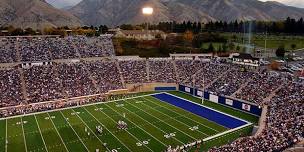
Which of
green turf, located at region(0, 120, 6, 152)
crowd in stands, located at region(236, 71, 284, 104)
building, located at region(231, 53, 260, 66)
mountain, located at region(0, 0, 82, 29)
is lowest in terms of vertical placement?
green turf, located at region(0, 120, 6, 152)

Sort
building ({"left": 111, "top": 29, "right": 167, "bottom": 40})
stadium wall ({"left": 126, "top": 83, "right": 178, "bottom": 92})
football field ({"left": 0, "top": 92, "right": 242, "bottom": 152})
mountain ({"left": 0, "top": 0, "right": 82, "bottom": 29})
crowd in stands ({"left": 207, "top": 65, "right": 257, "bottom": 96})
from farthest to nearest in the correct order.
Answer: mountain ({"left": 0, "top": 0, "right": 82, "bottom": 29}), building ({"left": 111, "top": 29, "right": 167, "bottom": 40}), stadium wall ({"left": 126, "top": 83, "right": 178, "bottom": 92}), crowd in stands ({"left": 207, "top": 65, "right": 257, "bottom": 96}), football field ({"left": 0, "top": 92, "right": 242, "bottom": 152})

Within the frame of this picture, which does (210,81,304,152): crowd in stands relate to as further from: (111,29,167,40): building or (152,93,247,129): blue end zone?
(111,29,167,40): building

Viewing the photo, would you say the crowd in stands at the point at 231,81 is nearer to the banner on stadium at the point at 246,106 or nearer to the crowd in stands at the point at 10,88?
the banner on stadium at the point at 246,106

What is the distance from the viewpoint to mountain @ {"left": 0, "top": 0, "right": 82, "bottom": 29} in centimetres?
16404

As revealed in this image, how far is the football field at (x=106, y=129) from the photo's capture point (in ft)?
84.2

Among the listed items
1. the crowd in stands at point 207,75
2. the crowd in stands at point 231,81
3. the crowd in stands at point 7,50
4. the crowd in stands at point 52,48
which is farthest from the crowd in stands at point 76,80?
the crowd in stands at point 231,81

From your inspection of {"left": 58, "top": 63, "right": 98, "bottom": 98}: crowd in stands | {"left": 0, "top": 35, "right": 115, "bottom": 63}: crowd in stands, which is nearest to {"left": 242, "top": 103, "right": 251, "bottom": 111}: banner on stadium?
{"left": 58, "top": 63, "right": 98, "bottom": 98}: crowd in stands

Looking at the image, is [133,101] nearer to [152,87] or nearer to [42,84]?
[152,87]

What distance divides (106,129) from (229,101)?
16.3 m

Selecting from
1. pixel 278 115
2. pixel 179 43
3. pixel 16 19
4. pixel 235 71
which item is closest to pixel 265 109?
pixel 278 115

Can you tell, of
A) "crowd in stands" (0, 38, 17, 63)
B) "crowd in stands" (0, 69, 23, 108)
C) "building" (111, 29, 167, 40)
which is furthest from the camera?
"building" (111, 29, 167, 40)

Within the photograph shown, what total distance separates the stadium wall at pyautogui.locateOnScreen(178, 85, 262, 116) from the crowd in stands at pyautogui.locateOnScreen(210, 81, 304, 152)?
1.87m

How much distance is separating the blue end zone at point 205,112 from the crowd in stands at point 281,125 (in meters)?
3.65

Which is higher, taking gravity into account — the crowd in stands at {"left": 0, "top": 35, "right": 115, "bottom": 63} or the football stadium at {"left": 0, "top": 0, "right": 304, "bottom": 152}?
the crowd in stands at {"left": 0, "top": 35, "right": 115, "bottom": 63}
